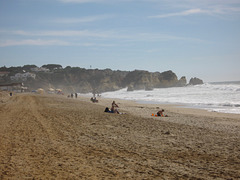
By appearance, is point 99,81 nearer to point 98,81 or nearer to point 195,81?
point 98,81

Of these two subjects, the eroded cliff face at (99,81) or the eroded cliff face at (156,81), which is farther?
the eroded cliff face at (99,81)

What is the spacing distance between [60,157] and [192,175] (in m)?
3.11

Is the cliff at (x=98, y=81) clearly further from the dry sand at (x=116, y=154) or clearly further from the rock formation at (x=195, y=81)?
the dry sand at (x=116, y=154)

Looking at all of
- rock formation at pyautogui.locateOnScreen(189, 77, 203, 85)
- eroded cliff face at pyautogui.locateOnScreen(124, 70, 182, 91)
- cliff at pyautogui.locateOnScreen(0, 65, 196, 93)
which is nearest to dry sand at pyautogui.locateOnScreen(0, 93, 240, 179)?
cliff at pyautogui.locateOnScreen(0, 65, 196, 93)

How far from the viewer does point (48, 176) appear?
467 centimetres

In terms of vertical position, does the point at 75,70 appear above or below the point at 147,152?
above

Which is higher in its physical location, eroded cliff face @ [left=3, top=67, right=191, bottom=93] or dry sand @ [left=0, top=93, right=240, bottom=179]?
eroded cliff face @ [left=3, top=67, right=191, bottom=93]

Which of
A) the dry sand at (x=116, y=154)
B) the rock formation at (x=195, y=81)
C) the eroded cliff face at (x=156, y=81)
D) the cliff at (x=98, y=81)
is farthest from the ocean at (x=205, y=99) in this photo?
the rock formation at (x=195, y=81)

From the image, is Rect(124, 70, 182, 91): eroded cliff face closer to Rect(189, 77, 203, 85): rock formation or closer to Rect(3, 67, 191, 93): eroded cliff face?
Rect(3, 67, 191, 93): eroded cliff face

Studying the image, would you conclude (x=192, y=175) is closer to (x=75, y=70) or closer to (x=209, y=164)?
(x=209, y=164)

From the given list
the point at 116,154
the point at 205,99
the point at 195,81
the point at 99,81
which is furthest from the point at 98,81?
the point at 116,154

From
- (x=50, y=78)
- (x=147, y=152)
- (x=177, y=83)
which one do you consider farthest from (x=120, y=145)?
(x=50, y=78)

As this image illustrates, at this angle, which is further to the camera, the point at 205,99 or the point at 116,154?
the point at 205,99

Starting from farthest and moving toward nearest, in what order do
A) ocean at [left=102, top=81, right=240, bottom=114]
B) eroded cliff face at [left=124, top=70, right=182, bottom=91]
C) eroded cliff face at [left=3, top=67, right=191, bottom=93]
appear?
1. eroded cliff face at [left=3, top=67, right=191, bottom=93]
2. eroded cliff face at [left=124, top=70, right=182, bottom=91]
3. ocean at [left=102, top=81, right=240, bottom=114]
